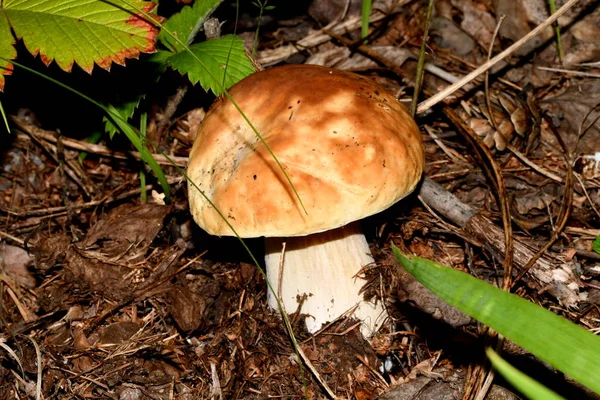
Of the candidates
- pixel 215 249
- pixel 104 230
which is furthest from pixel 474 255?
pixel 104 230

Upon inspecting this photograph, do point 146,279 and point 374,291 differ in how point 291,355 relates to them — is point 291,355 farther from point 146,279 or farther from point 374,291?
point 146,279

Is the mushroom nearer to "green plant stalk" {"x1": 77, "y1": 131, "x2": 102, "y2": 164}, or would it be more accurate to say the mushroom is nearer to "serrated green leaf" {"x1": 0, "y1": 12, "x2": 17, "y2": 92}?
"serrated green leaf" {"x1": 0, "y1": 12, "x2": 17, "y2": 92}

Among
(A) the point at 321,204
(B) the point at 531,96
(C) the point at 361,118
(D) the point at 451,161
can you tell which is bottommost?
(D) the point at 451,161

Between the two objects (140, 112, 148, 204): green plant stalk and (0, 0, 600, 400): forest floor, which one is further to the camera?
(140, 112, 148, 204): green plant stalk

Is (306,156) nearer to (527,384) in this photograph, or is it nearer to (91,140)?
(527,384)

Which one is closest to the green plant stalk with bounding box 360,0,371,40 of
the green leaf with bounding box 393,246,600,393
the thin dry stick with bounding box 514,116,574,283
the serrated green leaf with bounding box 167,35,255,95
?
the serrated green leaf with bounding box 167,35,255,95
